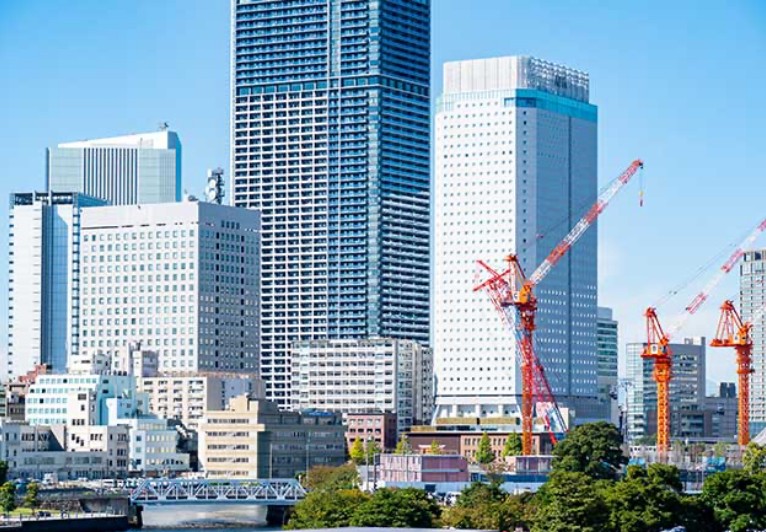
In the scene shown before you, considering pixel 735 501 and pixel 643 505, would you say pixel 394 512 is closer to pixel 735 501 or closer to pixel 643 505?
pixel 643 505

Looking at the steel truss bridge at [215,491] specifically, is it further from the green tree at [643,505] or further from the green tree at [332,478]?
the green tree at [643,505]

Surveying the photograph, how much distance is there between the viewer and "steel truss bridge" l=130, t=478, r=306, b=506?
158 metres

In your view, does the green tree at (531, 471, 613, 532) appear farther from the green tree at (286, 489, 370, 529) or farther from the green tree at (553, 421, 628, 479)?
the green tree at (553, 421, 628, 479)

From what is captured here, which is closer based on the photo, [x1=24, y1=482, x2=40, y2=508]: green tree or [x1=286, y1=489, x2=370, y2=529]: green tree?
[x1=286, y1=489, x2=370, y2=529]: green tree

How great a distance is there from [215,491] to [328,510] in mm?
43804

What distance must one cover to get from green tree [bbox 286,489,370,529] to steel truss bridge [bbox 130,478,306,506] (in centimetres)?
2688

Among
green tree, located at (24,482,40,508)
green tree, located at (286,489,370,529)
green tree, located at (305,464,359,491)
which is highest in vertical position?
green tree, located at (286,489,370,529)

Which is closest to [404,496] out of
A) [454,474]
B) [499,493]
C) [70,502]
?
[499,493]

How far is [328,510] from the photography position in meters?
121

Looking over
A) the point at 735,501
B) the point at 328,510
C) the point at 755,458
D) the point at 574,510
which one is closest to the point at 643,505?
the point at 574,510

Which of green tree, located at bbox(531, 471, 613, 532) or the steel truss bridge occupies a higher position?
green tree, located at bbox(531, 471, 613, 532)

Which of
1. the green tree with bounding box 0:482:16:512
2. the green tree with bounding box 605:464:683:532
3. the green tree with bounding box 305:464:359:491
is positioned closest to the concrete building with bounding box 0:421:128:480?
the green tree with bounding box 305:464:359:491

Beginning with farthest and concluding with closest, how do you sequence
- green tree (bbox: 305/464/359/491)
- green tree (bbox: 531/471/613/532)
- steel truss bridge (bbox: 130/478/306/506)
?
steel truss bridge (bbox: 130/478/306/506), green tree (bbox: 305/464/359/491), green tree (bbox: 531/471/613/532)

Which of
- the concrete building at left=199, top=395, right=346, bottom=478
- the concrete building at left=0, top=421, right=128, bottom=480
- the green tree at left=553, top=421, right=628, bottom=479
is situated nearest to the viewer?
the green tree at left=553, top=421, right=628, bottom=479
